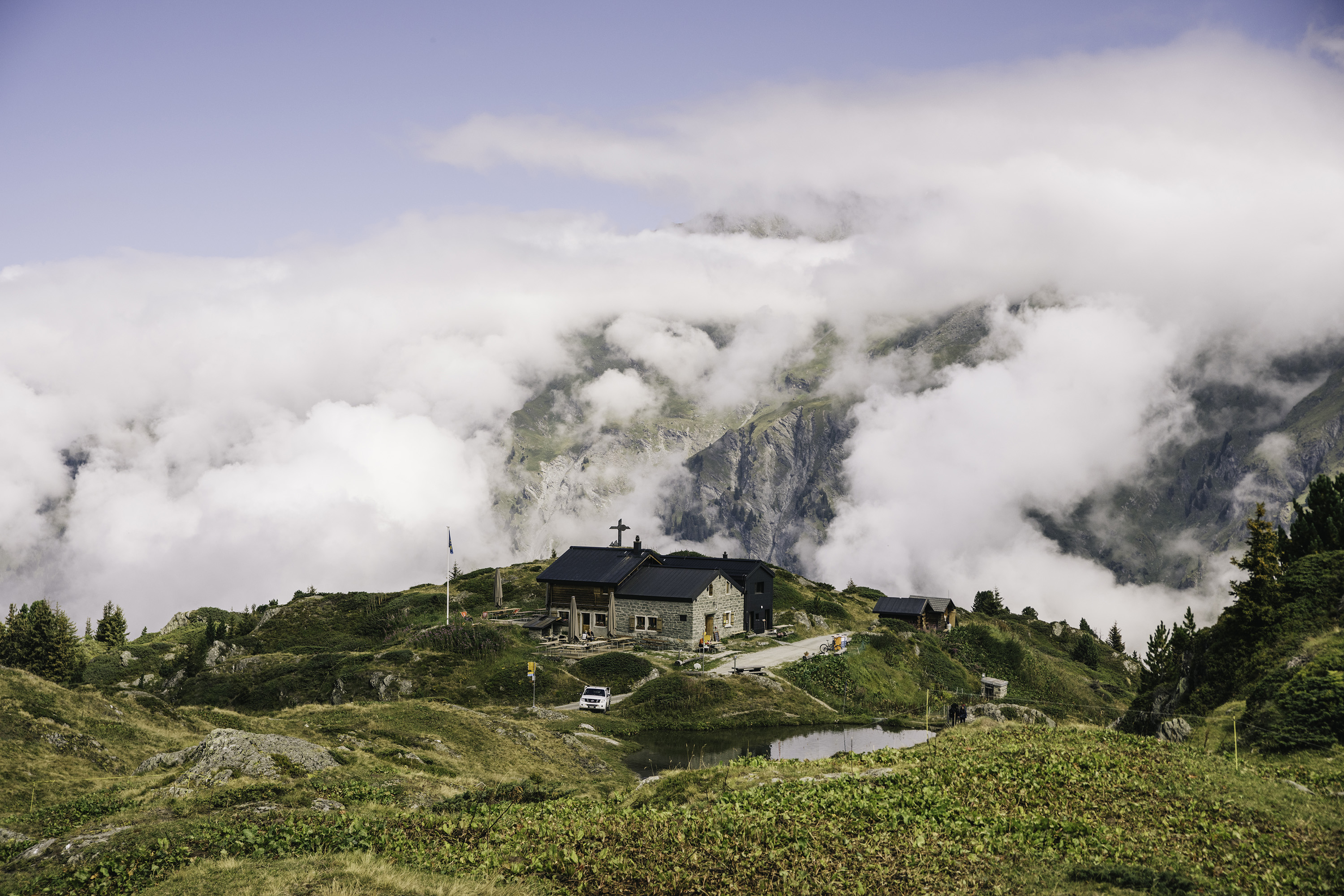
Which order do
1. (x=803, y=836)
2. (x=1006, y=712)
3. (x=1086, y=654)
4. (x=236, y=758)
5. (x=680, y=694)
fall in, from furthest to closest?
(x=1086, y=654) → (x=680, y=694) → (x=1006, y=712) → (x=236, y=758) → (x=803, y=836)

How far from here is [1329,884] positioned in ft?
48.5

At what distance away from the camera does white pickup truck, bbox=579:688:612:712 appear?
56.7 m

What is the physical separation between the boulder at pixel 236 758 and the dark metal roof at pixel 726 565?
54.0 meters

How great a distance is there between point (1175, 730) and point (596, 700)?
3762 centimetres

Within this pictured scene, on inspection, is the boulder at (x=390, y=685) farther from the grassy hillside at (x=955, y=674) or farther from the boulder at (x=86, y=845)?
the boulder at (x=86, y=845)

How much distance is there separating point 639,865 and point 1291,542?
136 ft

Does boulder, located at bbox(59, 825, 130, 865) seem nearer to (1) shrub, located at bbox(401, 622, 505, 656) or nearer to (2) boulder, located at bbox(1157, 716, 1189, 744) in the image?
(2) boulder, located at bbox(1157, 716, 1189, 744)

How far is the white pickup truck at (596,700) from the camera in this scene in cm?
5672

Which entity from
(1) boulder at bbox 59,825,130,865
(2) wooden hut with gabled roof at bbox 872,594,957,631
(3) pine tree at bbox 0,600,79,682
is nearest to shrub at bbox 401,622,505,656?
(3) pine tree at bbox 0,600,79,682

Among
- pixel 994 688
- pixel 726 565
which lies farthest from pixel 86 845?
pixel 726 565

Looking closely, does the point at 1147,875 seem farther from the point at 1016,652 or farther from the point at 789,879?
the point at 1016,652

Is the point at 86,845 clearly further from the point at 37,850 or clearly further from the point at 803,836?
the point at 803,836

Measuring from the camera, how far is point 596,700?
57.2 m

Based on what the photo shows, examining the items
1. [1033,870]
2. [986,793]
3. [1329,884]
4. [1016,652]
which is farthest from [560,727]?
[1016,652]
